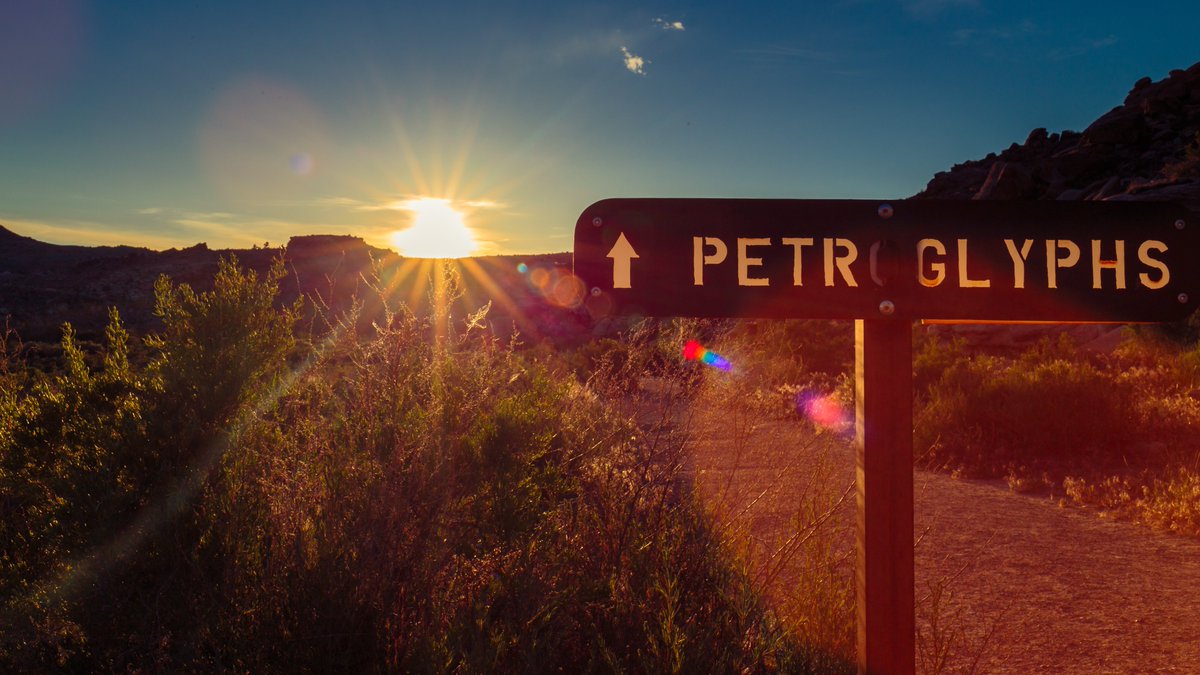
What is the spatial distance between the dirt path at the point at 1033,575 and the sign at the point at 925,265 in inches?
47.6

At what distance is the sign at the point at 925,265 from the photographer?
2.24 meters

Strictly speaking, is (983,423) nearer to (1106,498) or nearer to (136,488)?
(1106,498)

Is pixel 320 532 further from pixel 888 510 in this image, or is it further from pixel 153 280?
pixel 153 280

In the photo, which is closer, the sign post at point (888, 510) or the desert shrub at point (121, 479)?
the sign post at point (888, 510)

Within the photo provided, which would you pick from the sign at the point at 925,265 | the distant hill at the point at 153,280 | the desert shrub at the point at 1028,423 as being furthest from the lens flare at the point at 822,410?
the distant hill at the point at 153,280

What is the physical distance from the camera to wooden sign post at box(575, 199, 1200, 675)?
7.34ft

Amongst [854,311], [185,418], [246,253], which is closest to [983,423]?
[854,311]

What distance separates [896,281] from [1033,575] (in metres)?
3.94

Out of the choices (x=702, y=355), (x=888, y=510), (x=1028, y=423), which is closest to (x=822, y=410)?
(x=1028, y=423)

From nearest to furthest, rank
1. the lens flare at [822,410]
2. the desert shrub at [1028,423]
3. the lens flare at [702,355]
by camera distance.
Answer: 1. the lens flare at [702,355]
2. the desert shrub at [1028,423]
3. the lens flare at [822,410]

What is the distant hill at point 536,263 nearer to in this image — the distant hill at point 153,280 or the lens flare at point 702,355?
the distant hill at point 153,280

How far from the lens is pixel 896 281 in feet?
7.35

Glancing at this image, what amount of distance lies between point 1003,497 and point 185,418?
683 centimetres

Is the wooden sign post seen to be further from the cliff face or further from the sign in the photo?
the cliff face
